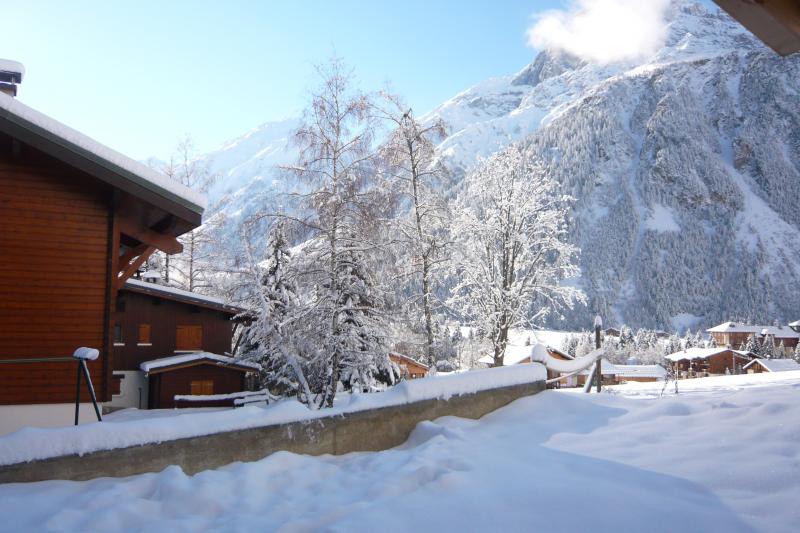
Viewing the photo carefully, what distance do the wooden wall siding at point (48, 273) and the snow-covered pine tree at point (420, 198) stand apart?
805 centimetres

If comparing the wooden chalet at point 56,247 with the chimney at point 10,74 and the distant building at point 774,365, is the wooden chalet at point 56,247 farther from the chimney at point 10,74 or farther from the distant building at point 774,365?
the distant building at point 774,365

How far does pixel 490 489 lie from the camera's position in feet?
16.5

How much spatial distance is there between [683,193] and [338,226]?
190 m

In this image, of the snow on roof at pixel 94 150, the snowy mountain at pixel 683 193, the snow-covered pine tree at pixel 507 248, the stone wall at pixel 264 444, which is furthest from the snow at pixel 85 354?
the snowy mountain at pixel 683 193

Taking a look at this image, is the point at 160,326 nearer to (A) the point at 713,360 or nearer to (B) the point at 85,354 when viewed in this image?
(B) the point at 85,354

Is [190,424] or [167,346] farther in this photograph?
[167,346]

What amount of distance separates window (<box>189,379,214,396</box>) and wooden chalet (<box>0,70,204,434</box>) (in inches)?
500

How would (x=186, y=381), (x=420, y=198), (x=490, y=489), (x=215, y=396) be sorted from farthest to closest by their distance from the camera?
(x=186, y=381) < (x=215, y=396) < (x=420, y=198) < (x=490, y=489)

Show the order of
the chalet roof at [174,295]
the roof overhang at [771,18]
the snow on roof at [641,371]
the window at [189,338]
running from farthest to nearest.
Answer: the snow on roof at [641,371], the window at [189,338], the chalet roof at [174,295], the roof overhang at [771,18]

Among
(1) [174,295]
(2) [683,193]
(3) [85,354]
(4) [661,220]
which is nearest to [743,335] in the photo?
(4) [661,220]

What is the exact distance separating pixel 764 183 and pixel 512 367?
216 meters

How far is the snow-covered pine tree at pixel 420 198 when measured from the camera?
1495cm

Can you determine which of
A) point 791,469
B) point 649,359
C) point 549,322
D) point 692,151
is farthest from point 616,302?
point 791,469

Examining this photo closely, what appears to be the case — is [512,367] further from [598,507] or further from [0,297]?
[0,297]
